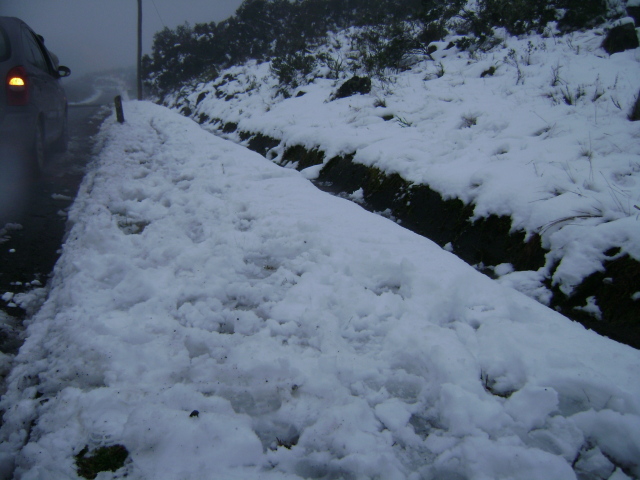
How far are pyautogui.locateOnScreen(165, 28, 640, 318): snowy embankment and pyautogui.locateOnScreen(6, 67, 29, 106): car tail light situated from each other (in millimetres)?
3896

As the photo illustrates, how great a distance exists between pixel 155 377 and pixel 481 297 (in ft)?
7.28

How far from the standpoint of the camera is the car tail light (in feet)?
13.4

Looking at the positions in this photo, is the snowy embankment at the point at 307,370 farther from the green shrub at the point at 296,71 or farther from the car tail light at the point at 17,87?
the green shrub at the point at 296,71

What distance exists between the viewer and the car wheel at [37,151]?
4.73 m

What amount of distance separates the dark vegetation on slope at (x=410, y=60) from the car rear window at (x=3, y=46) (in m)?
4.22

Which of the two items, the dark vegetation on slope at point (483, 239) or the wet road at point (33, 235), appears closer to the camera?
the dark vegetation on slope at point (483, 239)

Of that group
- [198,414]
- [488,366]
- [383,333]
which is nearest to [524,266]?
[488,366]

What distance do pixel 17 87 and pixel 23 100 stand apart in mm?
148

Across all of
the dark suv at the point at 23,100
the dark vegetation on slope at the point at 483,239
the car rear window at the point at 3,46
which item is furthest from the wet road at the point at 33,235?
the dark vegetation on slope at the point at 483,239

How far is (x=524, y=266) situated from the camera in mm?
3033

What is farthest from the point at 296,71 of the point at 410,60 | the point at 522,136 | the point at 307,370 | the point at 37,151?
the point at 307,370

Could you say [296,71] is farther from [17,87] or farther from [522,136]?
[522,136]

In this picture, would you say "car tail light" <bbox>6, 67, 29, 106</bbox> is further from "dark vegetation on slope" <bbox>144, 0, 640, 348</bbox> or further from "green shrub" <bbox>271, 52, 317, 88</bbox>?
"green shrub" <bbox>271, 52, 317, 88</bbox>

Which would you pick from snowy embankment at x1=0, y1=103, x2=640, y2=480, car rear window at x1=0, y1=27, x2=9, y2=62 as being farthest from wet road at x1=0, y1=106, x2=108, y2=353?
car rear window at x1=0, y1=27, x2=9, y2=62
